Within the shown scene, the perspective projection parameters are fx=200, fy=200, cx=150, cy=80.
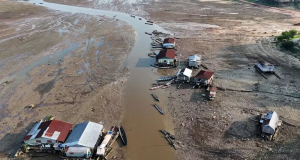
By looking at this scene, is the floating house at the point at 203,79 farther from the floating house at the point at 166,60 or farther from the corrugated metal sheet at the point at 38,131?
the corrugated metal sheet at the point at 38,131

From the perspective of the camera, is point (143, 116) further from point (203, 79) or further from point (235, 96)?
point (235, 96)

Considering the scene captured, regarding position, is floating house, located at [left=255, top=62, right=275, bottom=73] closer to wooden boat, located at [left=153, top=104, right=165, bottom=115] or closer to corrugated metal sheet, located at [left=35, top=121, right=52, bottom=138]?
wooden boat, located at [left=153, top=104, right=165, bottom=115]

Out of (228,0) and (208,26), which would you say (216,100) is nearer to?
(208,26)

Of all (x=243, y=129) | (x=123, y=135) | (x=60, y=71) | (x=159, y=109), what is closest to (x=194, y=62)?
(x=159, y=109)

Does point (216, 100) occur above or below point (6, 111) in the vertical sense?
above

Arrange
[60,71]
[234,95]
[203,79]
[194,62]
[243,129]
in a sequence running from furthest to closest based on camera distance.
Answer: [60,71] < [194,62] < [203,79] < [234,95] < [243,129]

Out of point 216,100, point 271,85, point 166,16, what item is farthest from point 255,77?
point 166,16

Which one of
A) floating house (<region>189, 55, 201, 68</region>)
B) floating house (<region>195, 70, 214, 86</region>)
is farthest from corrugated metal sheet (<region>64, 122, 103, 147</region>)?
floating house (<region>189, 55, 201, 68</region>)
